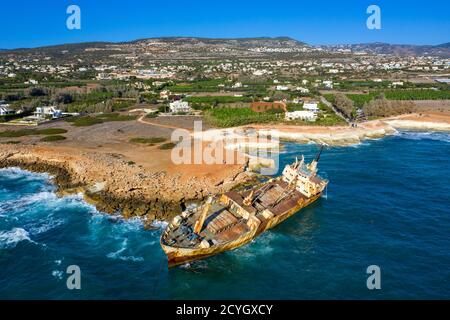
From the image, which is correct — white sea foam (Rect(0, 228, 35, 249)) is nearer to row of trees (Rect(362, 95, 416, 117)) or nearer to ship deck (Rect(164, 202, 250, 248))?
ship deck (Rect(164, 202, 250, 248))

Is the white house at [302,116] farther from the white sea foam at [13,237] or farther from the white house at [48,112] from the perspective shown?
the white sea foam at [13,237]

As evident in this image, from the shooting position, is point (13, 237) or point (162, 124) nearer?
point (13, 237)

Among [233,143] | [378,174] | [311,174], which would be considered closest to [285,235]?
[311,174]

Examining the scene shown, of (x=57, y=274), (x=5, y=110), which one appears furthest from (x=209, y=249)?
(x=5, y=110)

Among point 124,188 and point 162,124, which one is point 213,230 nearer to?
point 124,188

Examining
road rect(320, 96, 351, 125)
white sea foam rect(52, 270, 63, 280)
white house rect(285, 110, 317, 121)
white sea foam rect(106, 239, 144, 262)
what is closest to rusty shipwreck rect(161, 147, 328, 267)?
white sea foam rect(106, 239, 144, 262)

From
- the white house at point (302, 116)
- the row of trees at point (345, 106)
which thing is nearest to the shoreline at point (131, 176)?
the white house at point (302, 116)
